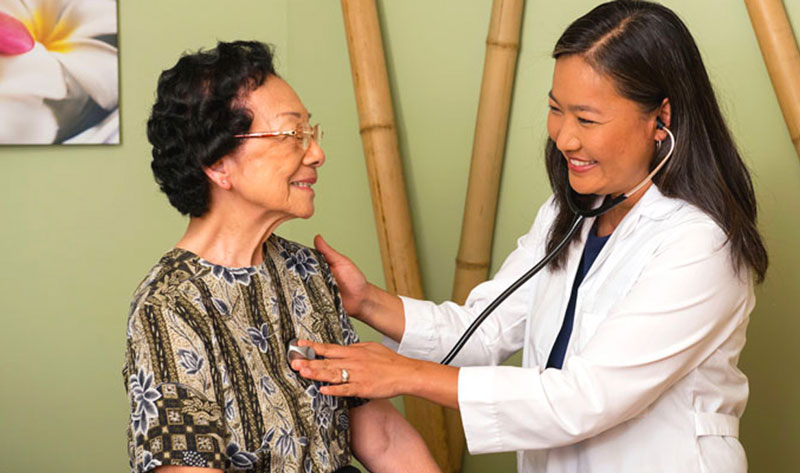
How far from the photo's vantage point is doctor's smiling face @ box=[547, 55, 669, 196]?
62.7 inches

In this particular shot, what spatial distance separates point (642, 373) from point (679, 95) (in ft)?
1.67

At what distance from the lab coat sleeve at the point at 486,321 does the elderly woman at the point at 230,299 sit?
11.4 inches

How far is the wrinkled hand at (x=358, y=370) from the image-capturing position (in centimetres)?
150

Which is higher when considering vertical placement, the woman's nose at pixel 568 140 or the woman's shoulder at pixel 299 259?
the woman's nose at pixel 568 140

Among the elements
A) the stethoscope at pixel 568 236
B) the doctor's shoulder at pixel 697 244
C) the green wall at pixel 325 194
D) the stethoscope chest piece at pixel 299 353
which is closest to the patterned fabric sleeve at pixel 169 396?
the stethoscope chest piece at pixel 299 353

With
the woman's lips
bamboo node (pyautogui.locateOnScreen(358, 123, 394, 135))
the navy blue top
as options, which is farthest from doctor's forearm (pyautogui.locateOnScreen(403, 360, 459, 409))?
bamboo node (pyautogui.locateOnScreen(358, 123, 394, 135))

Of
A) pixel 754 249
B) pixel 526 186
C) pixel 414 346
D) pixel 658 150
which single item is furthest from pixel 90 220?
pixel 754 249

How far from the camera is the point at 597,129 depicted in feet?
5.25

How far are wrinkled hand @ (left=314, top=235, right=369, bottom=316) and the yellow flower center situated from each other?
41.0 inches

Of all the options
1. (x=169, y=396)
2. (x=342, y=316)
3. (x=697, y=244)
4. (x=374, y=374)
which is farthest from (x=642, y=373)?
(x=169, y=396)

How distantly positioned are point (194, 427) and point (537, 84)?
5.30ft

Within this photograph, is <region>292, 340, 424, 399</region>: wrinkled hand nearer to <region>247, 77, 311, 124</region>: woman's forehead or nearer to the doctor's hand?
the doctor's hand

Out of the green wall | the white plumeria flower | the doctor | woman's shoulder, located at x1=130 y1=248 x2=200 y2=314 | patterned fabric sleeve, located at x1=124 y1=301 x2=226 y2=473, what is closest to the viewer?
patterned fabric sleeve, located at x1=124 y1=301 x2=226 y2=473

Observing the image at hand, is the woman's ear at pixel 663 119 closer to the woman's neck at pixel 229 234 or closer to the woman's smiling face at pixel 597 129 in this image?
the woman's smiling face at pixel 597 129
